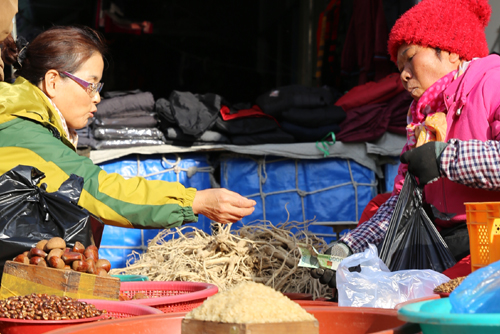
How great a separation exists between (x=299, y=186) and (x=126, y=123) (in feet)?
5.29

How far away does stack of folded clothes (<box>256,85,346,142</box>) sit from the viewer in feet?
15.5

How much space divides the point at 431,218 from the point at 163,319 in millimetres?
1392

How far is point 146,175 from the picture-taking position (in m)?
4.60

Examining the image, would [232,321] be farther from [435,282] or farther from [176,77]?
[176,77]

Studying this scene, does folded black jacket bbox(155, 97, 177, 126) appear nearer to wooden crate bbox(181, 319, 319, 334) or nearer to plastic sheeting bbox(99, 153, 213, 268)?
plastic sheeting bbox(99, 153, 213, 268)

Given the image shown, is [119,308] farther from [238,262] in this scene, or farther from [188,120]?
[188,120]

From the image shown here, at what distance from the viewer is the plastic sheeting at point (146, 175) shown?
176 inches

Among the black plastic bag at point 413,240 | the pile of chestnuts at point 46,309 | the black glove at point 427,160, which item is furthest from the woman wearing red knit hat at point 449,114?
the pile of chestnuts at point 46,309

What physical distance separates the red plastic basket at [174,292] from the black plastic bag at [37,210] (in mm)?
261

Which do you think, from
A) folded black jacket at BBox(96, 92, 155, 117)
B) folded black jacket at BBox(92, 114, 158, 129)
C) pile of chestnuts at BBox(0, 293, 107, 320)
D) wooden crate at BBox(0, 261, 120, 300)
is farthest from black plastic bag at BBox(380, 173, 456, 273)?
folded black jacket at BBox(96, 92, 155, 117)

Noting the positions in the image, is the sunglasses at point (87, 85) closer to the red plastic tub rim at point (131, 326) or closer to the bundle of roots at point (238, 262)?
the bundle of roots at point (238, 262)

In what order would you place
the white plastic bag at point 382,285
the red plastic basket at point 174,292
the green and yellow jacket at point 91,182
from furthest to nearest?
the green and yellow jacket at point 91,182
the white plastic bag at point 382,285
the red plastic basket at point 174,292

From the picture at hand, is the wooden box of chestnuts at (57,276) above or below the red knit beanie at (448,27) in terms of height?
below

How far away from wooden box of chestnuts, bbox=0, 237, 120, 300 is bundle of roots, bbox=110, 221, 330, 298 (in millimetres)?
1269
